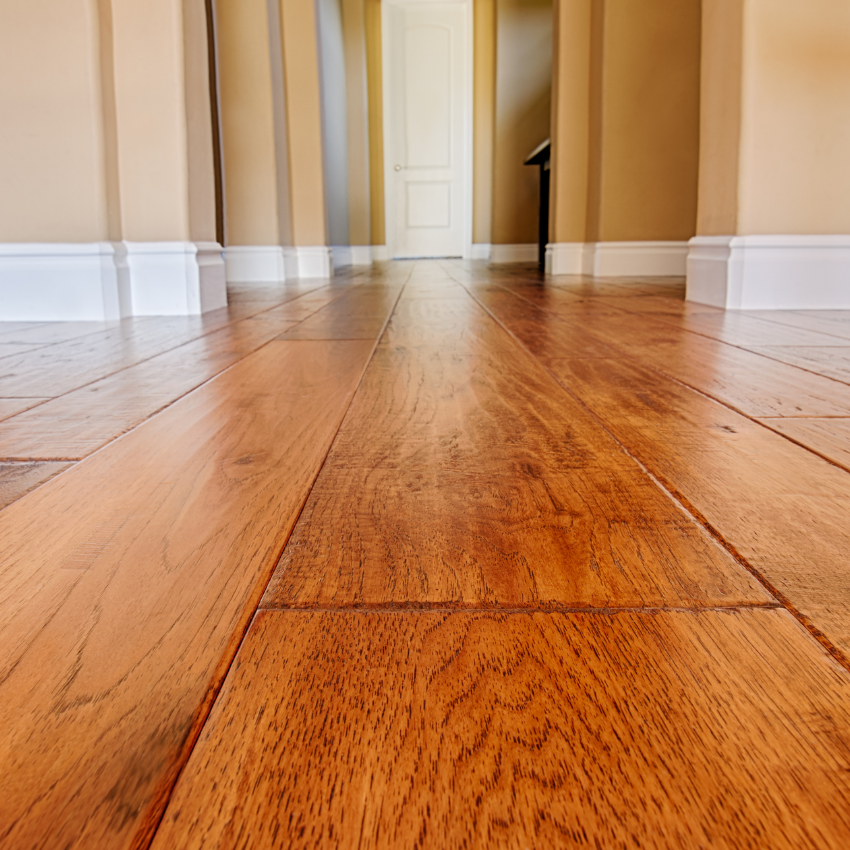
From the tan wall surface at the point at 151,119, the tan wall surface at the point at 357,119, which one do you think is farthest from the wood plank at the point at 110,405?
the tan wall surface at the point at 357,119

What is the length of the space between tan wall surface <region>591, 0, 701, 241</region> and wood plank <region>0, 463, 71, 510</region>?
11.5 ft

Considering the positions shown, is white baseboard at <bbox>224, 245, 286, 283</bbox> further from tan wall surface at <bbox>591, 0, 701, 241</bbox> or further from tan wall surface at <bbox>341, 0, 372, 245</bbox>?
tan wall surface at <bbox>341, 0, 372, 245</bbox>

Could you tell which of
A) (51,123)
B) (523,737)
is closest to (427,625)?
(523,737)

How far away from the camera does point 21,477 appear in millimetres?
649

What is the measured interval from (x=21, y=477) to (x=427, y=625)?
44 cm

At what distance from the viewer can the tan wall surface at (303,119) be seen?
3979mm

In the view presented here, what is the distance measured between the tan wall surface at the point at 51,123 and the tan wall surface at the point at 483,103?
17.9ft

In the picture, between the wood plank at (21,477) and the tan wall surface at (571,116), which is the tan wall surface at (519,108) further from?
the wood plank at (21,477)

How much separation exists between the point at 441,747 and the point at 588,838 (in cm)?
6

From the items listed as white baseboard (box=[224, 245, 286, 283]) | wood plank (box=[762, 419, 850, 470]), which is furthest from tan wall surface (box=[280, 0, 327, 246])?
wood plank (box=[762, 419, 850, 470])

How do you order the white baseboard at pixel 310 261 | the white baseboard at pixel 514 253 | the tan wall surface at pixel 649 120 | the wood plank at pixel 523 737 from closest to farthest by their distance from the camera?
the wood plank at pixel 523 737 < the tan wall surface at pixel 649 120 < the white baseboard at pixel 310 261 < the white baseboard at pixel 514 253

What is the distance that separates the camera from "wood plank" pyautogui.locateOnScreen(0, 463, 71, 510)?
1.96 feet

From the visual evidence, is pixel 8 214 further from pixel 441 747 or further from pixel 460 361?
pixel 441 747

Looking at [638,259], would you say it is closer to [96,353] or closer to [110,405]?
[96,353]
